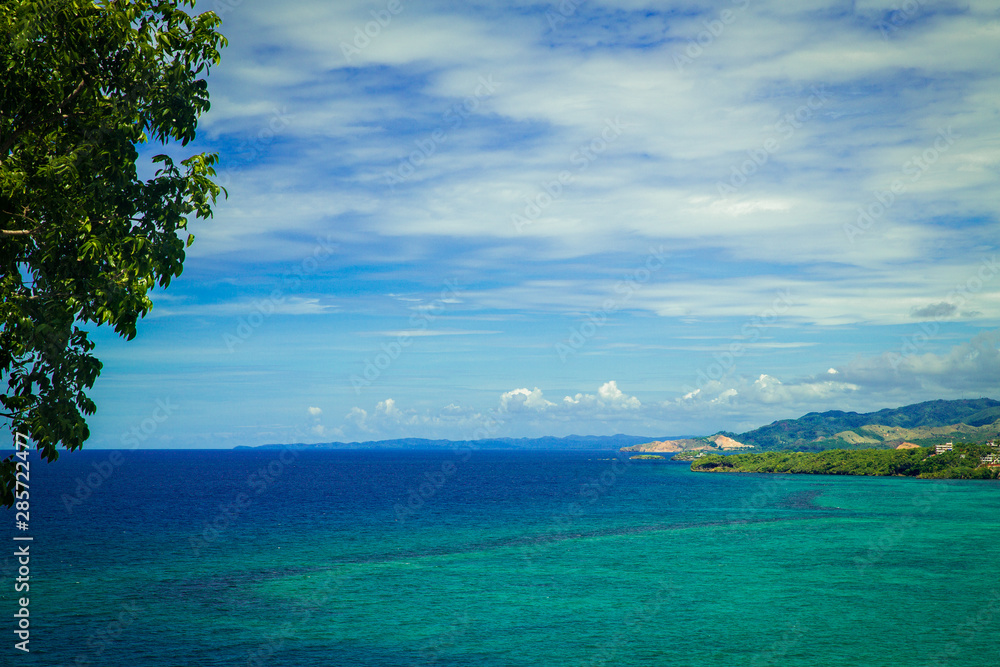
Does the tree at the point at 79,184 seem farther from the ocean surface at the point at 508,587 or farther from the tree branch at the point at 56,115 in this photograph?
the ocean surface at the point at 508,587

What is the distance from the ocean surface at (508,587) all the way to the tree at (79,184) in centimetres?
2647

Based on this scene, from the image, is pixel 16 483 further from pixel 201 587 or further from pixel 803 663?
pixel 201 587

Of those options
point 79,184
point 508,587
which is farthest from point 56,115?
point 508,587

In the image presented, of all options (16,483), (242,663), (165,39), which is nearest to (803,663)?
(242,663)

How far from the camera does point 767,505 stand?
115875 millimetres

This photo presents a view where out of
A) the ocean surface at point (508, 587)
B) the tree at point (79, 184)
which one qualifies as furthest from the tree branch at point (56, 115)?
the ocean surface at point (508, 587)

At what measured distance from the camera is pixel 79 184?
44.6ft

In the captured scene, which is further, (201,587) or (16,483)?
(201,587)

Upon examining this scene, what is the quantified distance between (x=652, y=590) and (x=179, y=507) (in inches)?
3593

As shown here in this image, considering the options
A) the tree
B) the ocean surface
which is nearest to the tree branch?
the tree

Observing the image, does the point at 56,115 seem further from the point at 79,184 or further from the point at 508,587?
the point at 508,587

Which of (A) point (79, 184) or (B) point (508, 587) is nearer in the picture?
(A) point (79, 184)

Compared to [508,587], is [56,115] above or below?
above

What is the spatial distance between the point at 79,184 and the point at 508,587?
4600 cm
